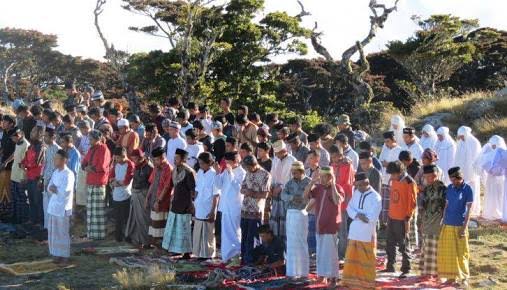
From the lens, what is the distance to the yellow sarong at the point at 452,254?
8891mm

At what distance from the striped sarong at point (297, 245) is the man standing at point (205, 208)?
1398mm

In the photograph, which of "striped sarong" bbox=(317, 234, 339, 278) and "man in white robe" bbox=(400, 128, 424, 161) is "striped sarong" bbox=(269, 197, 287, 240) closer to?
"striped sarong" bbox=(317, 234, 339, 278)

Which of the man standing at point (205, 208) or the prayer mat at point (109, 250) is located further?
the prayer mat at point (109, 250)

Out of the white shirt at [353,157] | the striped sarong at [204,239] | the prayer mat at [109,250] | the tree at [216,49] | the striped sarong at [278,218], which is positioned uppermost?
the tree at [216,49]

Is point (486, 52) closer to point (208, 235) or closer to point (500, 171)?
point (500, 171)

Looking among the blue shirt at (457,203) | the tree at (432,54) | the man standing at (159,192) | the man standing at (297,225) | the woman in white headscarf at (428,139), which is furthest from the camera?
the tree at (432,54)

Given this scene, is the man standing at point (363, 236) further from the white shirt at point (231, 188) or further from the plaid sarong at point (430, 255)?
the white shirt at point (231, 188)

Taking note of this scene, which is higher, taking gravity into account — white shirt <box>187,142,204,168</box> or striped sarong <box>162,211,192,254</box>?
white shirt <box>187,142,204,168</box>

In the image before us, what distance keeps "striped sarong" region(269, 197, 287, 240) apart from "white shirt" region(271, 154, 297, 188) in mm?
262

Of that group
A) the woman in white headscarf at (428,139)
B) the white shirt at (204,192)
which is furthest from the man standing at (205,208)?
the woman in white headscarf at (428,139)

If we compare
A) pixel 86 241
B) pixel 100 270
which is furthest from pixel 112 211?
pixel 100 270

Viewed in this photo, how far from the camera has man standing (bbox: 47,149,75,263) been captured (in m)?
10.1

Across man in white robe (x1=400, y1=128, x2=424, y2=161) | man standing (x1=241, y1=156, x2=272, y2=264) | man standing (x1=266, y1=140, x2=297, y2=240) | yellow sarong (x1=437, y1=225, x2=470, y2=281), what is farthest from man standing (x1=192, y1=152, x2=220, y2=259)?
man in white robe (x1=400, y1=128, x2=424, y2=161)

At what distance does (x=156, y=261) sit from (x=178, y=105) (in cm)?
508
